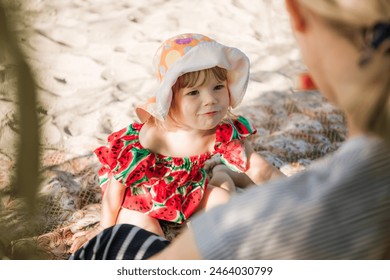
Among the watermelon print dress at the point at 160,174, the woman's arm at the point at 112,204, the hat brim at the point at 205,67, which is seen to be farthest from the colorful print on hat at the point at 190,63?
the woman's arm at the point at 112,204

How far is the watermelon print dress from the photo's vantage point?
162 centimetres

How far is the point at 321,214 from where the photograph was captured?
576mm

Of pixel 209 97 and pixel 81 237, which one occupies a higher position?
pixel 209 97

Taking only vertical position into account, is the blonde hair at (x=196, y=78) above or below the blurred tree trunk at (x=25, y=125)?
below

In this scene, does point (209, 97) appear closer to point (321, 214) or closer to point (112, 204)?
point (112, 204)

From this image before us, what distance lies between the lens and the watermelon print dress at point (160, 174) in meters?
1.62

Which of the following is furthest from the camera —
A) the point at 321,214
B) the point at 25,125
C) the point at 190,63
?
the point at 190,63

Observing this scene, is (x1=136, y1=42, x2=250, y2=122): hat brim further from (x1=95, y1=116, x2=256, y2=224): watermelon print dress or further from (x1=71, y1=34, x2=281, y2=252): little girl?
(x1=95, y1=116, x2=256, y2=224): watermelon print dress

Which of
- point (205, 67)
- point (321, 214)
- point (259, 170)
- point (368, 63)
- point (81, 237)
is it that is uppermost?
point (368, 63)

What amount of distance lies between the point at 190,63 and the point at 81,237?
575mm

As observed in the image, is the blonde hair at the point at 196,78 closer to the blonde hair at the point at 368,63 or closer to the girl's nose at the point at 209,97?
the girl's nose at the point at 209,97

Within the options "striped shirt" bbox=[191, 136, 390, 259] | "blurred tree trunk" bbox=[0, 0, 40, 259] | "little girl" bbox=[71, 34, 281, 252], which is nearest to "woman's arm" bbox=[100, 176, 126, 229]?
"little girl" bbox=[71, 34, 281, 252]

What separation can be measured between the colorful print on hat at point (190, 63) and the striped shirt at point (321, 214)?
0.98 meters

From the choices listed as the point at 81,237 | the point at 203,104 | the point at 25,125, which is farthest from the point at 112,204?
the point at 25,125
